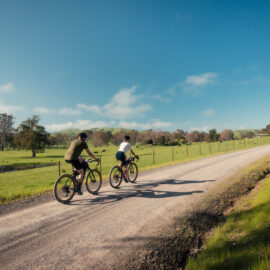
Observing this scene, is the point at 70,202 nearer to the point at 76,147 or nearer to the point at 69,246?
the point at 76,147

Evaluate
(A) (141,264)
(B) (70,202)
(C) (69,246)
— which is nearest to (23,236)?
(C) (69,246)

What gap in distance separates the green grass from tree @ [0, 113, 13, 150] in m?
99.7

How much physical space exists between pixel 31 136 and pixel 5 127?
164 ft

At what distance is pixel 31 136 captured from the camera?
46.2 meters

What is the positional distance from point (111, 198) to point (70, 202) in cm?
145

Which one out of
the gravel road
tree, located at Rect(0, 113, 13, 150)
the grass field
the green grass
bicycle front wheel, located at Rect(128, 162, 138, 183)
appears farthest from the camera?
tree, located at Rect(0, 113, 13, 150)

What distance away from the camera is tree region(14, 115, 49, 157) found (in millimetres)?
46031

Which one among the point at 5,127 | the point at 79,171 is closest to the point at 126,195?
the point at 79,171

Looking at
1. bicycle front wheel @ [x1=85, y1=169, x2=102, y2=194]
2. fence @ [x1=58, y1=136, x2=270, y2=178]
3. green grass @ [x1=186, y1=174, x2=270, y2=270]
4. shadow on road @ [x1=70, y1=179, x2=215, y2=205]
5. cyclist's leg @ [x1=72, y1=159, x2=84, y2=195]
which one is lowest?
fence @ [x1=58, y1=136, x2=270, y2=178]

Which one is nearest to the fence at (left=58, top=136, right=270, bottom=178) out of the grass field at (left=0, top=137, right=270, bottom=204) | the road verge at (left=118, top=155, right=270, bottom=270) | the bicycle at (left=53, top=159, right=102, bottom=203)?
the grass field at (left=0, top=137, right=270, bottom=204)

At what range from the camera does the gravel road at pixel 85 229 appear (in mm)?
3000

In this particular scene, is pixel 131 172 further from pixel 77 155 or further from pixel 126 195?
pixel 77 155

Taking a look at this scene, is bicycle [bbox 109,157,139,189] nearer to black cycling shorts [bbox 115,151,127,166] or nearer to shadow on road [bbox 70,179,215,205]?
black cycling shorts [bbox 115,151,127,166]

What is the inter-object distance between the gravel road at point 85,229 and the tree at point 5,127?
95967 mm
